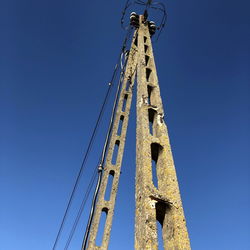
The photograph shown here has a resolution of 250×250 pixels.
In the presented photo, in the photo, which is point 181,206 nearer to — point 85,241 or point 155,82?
point 155,82

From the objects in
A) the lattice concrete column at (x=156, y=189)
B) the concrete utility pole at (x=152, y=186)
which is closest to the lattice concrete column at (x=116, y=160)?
the concrete utility pole at (x=152, y=186)

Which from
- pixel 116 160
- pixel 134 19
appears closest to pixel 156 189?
pixel 116 160

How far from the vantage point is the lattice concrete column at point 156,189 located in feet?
8.48

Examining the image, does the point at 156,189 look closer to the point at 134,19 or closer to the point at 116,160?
the point at 116,160

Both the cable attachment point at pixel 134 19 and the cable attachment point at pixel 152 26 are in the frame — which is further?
the cable attachment point at pixel 134 19

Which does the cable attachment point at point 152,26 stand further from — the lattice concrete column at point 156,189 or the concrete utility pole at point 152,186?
the lattice concrete column at point 156,189

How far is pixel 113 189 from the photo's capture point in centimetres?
688

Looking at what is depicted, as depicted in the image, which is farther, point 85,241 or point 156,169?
point 85,241

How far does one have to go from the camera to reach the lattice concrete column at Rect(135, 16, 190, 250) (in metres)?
2.58

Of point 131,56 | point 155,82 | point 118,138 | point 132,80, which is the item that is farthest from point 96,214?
point 131,56

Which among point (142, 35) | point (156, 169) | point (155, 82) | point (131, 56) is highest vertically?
point (131, 56)

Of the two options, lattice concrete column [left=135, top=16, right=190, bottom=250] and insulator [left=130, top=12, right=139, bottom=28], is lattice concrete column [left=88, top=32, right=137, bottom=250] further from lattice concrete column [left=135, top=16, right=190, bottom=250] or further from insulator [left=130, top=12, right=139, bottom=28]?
lattice concrete column [left=135, top=16, right=190, bottom=250]

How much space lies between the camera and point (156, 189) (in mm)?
2986

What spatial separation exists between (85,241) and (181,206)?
3.34 m
